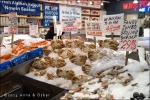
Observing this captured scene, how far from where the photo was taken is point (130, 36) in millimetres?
2006

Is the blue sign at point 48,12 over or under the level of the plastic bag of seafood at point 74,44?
over

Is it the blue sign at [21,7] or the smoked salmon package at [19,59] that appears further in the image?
the blue sign at [21,7]

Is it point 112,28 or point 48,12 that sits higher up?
point 48,12

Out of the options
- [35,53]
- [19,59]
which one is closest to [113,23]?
[35,53]

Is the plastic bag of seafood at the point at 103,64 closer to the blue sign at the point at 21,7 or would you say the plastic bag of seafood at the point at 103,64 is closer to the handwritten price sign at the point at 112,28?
the handwritten price sign at the point at 112,28

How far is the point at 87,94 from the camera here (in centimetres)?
175

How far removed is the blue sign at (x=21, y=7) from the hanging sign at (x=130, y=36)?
24.4 feet

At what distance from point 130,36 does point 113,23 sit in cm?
49

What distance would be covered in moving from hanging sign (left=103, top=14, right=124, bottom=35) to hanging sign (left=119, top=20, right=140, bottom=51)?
33 cm

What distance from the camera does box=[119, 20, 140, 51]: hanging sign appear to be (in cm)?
196

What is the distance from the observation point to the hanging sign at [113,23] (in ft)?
7.86

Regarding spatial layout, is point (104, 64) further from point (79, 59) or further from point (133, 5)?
point (133, 5)

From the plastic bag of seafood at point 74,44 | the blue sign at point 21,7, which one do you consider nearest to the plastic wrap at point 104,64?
the plastic bag of seafood at point 74,44

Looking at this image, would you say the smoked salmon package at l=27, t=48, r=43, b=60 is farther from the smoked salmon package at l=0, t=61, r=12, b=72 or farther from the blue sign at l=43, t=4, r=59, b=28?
the blue sign at l=43, t=4, r=59, b=28
